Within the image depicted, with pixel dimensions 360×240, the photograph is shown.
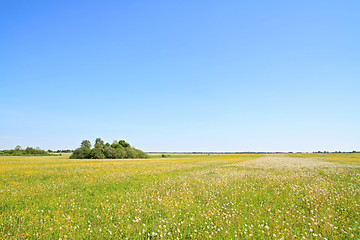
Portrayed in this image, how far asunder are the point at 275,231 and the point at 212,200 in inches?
135

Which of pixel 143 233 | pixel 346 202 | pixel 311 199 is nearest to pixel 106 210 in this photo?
pixel 143 233

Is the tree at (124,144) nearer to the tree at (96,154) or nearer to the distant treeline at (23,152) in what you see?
the tree at (96,154)

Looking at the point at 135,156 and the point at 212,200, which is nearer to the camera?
the point at 212,200

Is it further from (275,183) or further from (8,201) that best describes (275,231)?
(8,201)

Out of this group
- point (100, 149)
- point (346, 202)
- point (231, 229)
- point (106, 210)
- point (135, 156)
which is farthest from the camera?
point (135, 156)

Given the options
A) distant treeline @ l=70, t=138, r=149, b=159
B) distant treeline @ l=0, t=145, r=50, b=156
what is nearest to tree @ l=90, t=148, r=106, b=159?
distant treeline @ l=70, t=138, r=149, b=159

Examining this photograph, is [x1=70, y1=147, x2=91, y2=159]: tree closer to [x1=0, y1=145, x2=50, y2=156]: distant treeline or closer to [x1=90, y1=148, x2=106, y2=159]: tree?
[x1=90, y1=148, x2=106, y2=159]: tree

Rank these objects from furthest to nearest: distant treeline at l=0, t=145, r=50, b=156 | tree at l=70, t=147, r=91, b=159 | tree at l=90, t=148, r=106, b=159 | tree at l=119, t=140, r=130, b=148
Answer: tree at l=119, t=140, r=130, b=148 < distant treeline at l=0, t=145, r=50, b=156 < tree at l=70, t=147, r=91, b=159 < tree at l=90, t=148, r=106, b=159

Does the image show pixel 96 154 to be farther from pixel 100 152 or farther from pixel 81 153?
pixel 81 153

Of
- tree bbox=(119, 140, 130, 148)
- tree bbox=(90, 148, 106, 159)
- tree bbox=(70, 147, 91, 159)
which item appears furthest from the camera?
tree bbox=(119, 140, 130, 148)

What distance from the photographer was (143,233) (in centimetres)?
521

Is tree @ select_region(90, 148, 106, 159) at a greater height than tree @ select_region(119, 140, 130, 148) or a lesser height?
lesser

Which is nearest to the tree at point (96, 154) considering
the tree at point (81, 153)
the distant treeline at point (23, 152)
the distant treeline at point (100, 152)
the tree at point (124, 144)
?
the distant treeline at point (100, 152)

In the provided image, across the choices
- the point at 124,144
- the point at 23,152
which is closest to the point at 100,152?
the point at 124,144
